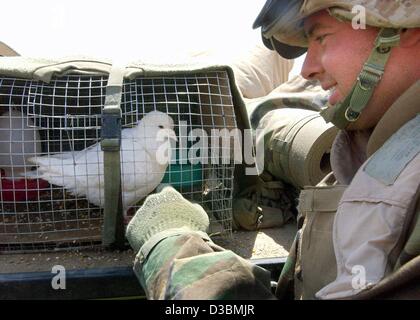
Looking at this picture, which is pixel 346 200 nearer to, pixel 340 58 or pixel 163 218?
pixel 340 58

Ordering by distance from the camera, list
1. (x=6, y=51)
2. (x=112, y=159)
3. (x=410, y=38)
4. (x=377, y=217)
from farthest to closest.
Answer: (x=6, y=51) < (x=112, y=159) < (x=410, y=38) < (x=377, y=217)

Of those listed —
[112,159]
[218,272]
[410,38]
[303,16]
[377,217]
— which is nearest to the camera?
[377,217]

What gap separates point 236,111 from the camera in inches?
87.9

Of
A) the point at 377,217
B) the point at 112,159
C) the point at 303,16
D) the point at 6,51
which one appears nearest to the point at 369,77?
the point at 303,16

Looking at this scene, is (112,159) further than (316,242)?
Yes

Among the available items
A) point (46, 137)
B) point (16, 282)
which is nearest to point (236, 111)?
point (46, 137)

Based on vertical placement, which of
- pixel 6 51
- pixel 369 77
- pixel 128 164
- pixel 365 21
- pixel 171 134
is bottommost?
pixel 128 164

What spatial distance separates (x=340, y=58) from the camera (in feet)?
4.07

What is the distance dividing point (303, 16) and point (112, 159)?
0.92 m

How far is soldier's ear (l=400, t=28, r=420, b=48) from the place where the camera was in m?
1.14

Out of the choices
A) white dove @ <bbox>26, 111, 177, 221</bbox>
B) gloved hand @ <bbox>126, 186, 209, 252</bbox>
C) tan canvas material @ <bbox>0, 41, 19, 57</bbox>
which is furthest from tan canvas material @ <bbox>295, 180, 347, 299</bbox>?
tan canvas material @ <bbox>0, 41, 19, 57</bbox>

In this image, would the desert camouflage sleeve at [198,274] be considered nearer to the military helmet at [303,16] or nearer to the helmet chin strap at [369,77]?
the helmet chin strap at [369,77]

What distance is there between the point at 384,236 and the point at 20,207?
5.92ft

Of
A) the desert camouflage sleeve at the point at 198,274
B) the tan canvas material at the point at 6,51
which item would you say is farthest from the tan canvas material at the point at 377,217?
the tan canvas material at the point at 6,51
